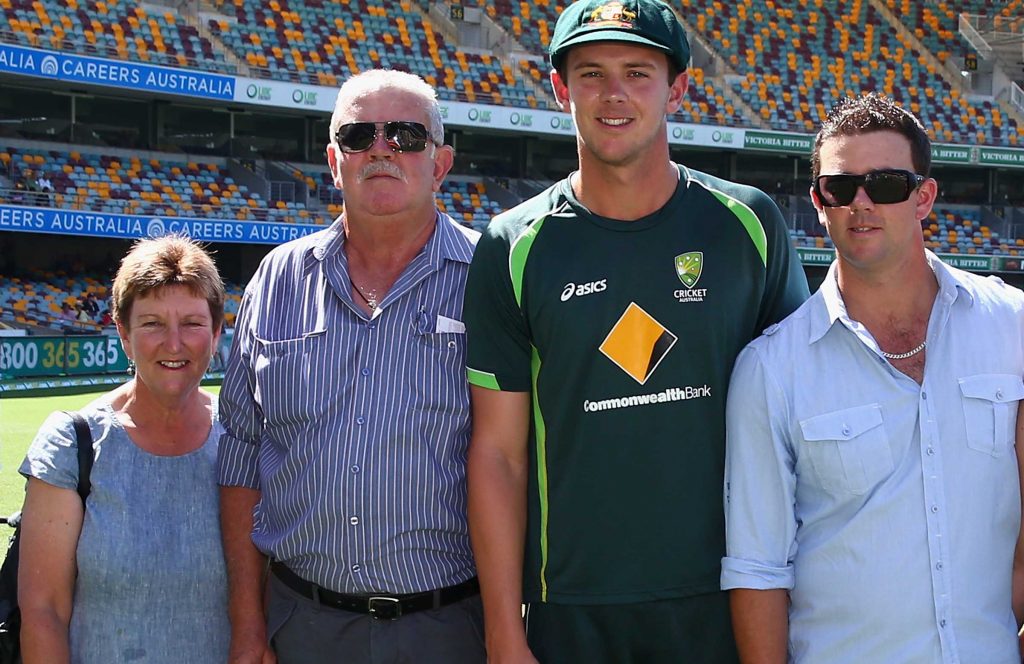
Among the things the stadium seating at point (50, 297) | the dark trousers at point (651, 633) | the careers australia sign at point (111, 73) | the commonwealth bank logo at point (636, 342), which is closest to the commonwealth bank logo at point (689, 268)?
the commonwealth bank logo at point (636, 342)

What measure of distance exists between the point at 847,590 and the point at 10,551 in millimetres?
2366

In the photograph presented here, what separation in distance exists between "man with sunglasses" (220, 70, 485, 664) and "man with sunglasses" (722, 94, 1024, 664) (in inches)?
33.8

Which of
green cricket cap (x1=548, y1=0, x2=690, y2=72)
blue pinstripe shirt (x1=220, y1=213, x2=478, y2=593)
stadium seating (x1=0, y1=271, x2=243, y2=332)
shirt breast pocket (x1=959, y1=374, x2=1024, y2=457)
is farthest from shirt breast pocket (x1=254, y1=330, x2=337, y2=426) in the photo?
stadium seating (x1=0, y1=271, x2=243, y2=332)

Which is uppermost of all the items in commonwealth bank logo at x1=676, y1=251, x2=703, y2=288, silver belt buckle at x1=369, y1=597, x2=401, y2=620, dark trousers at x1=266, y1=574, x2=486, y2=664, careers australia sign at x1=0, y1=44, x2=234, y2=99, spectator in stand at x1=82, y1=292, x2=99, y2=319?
careers australia sign at x1=0, y1=44, x2=234, y2=99

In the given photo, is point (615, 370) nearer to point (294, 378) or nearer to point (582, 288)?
point (582, 288)

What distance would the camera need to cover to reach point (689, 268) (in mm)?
3061

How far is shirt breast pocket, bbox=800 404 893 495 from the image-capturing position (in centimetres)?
283

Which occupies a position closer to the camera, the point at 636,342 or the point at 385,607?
the point at 636,342

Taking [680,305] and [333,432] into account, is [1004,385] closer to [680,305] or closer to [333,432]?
[680,305]

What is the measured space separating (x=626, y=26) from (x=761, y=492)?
4.17 feet

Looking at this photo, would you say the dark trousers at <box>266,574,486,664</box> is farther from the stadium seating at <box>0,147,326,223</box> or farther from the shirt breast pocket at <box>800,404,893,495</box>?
the stadium seating at <box>0,147,326,223</box>

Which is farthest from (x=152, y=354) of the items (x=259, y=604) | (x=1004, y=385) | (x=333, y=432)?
(x=1004, y=385)

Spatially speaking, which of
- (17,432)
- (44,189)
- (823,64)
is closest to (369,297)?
(17,432)

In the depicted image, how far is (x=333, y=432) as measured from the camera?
331 cm
